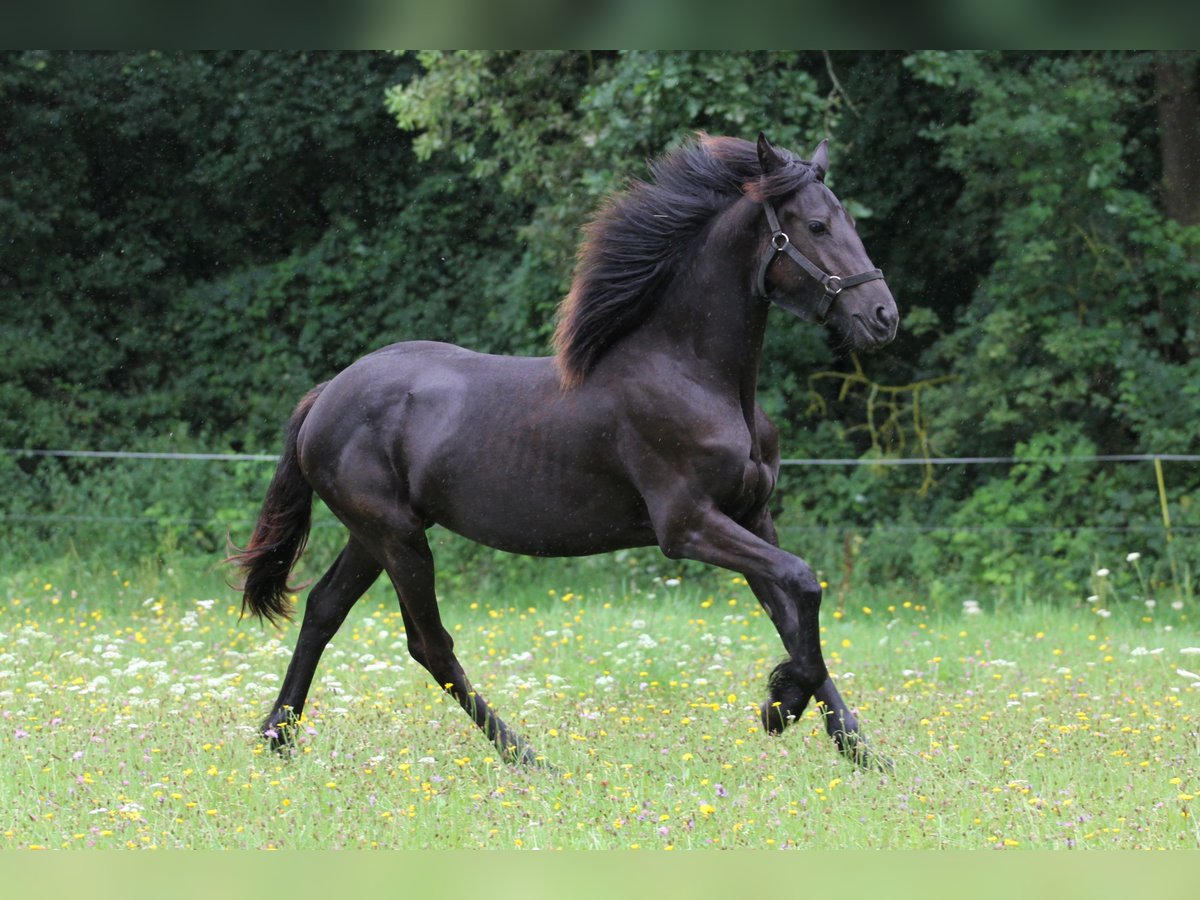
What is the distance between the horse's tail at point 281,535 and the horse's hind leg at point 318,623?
0.80 feet

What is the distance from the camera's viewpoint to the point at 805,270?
15.8 feet

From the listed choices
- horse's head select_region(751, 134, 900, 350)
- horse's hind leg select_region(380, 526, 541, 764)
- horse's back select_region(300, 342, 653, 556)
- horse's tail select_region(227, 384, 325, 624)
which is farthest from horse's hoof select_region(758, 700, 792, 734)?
horse's tail select_region(227, 384, 325, 624)

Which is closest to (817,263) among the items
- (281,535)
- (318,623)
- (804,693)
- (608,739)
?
(804,693)

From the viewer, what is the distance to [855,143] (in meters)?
12.5

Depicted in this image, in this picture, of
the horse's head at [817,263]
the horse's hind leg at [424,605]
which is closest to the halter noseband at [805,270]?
the horse's head at [817,263]

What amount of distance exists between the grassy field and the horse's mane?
158 centimetres

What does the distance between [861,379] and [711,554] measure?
7714 millimetres

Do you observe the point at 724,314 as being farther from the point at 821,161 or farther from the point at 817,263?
the point at 821,161

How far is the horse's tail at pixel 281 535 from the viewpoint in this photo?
5.98m

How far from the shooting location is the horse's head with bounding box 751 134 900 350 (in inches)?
184

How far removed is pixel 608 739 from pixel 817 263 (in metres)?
2.06

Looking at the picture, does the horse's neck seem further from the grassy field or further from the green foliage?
the green foliage

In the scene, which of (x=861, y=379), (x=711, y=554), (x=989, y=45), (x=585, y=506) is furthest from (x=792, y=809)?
(x=861, y=379)

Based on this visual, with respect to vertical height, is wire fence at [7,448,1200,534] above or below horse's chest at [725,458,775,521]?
below
